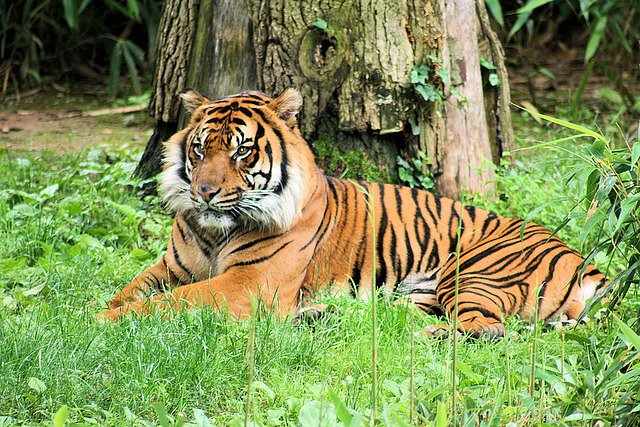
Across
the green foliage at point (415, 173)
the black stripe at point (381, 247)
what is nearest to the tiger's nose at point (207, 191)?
the black stripe at point (381, 247)

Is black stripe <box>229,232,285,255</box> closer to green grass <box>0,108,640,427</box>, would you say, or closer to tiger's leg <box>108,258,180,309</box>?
tiger's leg <box>108,258,180,309</box>

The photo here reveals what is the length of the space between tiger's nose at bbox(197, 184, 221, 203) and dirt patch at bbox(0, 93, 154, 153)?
3.08m

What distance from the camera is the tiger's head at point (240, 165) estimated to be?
13.7ft

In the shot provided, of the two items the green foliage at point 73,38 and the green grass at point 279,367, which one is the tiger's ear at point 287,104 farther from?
the green foliage at point 73,38

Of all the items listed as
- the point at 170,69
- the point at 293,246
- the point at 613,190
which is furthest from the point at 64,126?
the point at 613,190

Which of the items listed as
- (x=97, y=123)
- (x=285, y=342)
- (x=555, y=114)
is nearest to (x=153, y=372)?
(x=285, y=342)

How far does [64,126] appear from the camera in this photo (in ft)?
26.9

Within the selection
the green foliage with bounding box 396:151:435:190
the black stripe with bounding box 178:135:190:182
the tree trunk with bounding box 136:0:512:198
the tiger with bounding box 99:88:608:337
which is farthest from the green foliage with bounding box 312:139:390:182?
the black stripe with bounding box 178:135:190:182

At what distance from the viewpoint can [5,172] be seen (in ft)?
19.5

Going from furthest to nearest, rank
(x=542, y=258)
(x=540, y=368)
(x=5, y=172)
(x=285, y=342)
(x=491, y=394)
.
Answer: (x=5, y=172) < (x=542, y=258) < (x=285, y=342) < (x=491, y=394) < (x=540, y=368)

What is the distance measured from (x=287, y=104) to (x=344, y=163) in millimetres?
1065

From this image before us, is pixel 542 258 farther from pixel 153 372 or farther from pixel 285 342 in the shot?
pixel 153 372

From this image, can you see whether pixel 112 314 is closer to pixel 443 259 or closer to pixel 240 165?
pixel 240 165

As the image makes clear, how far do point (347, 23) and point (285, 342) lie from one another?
2.31 metres
